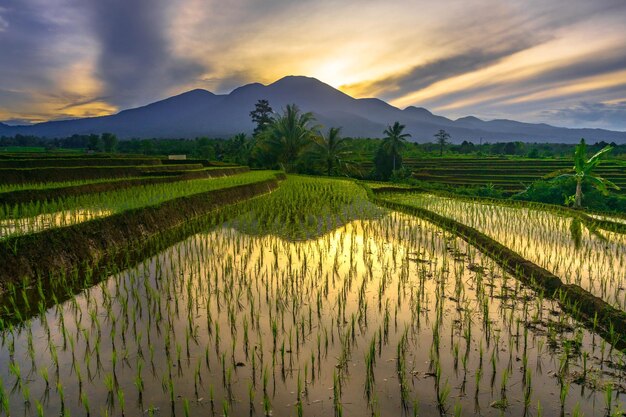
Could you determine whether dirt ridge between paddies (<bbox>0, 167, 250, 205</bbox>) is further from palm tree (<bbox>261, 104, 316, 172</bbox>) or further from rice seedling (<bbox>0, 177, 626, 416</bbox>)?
palm tree (<bbox>261, 104, 316, 172</bbox>)

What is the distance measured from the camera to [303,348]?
3.82 m

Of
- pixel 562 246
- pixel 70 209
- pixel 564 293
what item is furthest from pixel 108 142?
pixel 564 293

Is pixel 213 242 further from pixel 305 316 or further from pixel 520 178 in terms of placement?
pixel 520 178

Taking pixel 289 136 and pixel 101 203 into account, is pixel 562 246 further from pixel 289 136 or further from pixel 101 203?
pixel 289 136

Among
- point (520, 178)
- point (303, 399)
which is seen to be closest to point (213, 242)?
point (303, 399)

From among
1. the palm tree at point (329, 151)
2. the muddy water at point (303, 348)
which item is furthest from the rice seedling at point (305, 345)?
the palm tree at point (329, 151)

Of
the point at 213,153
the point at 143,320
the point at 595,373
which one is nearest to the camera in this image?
the point at 595,373

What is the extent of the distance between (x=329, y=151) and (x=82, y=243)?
90.7ft

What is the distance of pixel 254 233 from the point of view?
9086 millimetres

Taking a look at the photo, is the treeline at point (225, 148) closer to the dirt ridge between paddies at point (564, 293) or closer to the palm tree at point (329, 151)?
the palm tree at point (329, 151)

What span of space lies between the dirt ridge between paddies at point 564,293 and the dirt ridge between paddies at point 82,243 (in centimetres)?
645

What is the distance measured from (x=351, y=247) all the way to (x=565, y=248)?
164 inches

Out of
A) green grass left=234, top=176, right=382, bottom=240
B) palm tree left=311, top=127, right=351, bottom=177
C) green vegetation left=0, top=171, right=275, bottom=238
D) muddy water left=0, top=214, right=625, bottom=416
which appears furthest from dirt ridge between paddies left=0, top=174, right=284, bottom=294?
palm tree left=311, top=127, right=351, bottom=177

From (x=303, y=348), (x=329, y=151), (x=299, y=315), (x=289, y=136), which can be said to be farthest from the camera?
(x=329, y=151)
